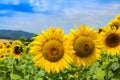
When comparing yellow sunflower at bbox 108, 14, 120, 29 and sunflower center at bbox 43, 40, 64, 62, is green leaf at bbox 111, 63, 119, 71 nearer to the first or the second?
yellow sunflower at bbox 108, 14, 120, 29

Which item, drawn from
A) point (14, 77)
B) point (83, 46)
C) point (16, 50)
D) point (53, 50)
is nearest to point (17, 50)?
point (16, 50)

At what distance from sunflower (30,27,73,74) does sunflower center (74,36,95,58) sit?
25 cm

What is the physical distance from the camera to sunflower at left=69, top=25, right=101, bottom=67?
6074mm

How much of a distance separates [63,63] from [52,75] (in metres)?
0.26

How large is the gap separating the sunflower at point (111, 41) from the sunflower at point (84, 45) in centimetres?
237

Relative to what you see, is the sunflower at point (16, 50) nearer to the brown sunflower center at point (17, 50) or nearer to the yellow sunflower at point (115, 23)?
the brown sunflower center at point (17, 50)

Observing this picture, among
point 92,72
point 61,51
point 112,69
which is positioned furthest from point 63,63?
point 112,69

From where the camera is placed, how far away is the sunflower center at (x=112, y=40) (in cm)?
880

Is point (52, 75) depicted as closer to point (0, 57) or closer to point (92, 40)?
point (92, 40)

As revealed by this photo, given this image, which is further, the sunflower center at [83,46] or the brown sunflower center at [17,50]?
the brown sunflower center at [17,50]

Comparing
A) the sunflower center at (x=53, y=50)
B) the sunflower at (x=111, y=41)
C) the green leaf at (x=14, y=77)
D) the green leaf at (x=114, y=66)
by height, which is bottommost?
the green leaf at (x=14, y=77)

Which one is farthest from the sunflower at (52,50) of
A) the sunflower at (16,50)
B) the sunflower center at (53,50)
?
the sunflower at (16,50)

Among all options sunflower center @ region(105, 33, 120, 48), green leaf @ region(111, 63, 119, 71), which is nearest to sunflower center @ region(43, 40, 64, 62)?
green leaf @ region(111, 63, 119, 71)

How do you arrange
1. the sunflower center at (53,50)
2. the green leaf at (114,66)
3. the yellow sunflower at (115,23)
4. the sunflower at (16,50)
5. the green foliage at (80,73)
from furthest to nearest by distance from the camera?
the sunflower at (16,50)
the yellow sunflower at (115,23)
the green leaf at (114,66)
the green foliage at (80,73)
the sunflower center at (53,50)
